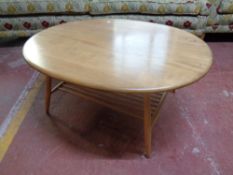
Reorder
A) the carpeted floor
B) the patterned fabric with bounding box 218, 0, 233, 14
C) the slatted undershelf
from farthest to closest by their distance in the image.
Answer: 1. the patterned fabric with bounding box 218, 0, 233, 14
2. the slatted undershelf
3. the carpeted floor

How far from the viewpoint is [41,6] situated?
2.09 m

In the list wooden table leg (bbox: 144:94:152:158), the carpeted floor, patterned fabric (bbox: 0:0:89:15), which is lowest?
the carpeted floor

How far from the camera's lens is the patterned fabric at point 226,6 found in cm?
222

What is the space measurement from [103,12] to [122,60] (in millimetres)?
1168

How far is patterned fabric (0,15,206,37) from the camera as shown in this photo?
2.16 metres

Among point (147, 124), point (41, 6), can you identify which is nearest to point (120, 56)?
point (147, 124)

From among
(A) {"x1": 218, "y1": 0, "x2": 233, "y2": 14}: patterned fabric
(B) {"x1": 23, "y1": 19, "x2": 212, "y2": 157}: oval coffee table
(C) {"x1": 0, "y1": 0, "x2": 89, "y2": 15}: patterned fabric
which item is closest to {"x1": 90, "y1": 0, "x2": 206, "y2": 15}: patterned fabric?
(C) {"x1": 0, "y1": 0, "x2": 89, "y2": 15}: patterned fabric

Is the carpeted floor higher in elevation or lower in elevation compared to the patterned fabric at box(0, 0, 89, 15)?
lower

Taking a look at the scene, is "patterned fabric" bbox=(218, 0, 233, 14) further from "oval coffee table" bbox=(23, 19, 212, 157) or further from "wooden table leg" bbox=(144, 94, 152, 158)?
"wooden table leg" bbox=(144, 94, 152, 158)

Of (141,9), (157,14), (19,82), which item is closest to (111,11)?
(141,9)

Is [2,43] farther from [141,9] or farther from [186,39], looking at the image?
[186,39]

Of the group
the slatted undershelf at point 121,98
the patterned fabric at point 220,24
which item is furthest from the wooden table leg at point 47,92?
the patterned fabric at point 220,24

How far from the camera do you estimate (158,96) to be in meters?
1.52

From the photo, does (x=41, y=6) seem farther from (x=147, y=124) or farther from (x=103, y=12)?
(x=147, y=124)
